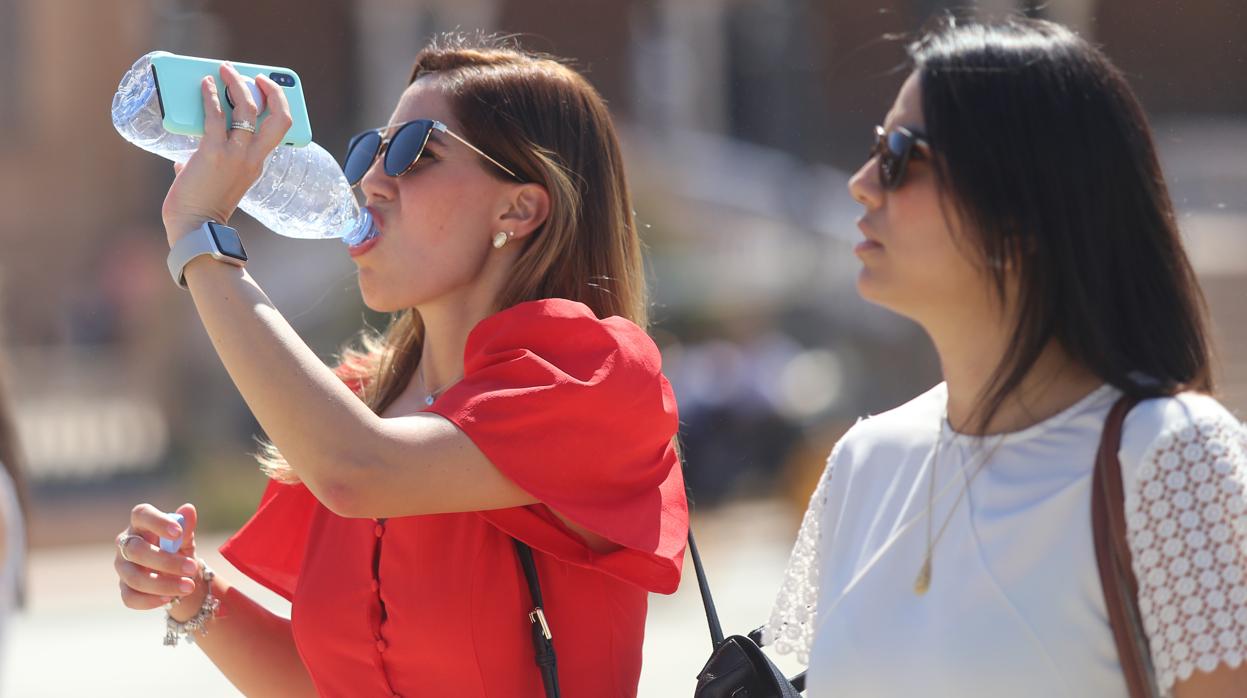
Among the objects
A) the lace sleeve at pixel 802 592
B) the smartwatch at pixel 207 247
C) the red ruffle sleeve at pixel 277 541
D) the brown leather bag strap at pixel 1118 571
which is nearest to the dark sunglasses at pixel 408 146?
the smartwatch at pixel 207 247

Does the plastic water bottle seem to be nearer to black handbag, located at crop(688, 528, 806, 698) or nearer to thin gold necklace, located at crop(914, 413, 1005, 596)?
black handbag, located at crop(688, 528, 806, 698)

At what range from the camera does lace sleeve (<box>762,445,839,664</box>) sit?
2230 mm

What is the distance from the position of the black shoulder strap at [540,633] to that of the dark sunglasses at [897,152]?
77 cm

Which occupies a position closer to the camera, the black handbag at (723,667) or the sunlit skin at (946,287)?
the sunlit skin at (946,287)

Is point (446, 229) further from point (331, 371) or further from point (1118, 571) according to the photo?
point (1118, 571)

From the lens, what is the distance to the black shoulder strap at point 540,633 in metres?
2.17

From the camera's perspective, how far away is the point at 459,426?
2104mm

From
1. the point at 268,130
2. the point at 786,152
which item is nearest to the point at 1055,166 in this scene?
the point at 268,130

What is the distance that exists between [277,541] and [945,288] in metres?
1.31

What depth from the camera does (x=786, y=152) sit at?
22.3 m

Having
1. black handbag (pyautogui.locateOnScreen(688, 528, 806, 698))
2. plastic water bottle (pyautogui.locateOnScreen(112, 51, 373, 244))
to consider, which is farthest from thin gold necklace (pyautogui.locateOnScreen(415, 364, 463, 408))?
black handbag (pyautogui.locateOnScreen(688, 528, 806, 698))

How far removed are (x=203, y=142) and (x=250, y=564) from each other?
0.84 m

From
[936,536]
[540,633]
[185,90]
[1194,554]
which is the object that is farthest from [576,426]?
[1194,554]

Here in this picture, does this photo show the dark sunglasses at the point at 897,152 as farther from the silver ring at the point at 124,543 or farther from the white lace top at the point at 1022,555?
the silver ring at the point at 124,543
